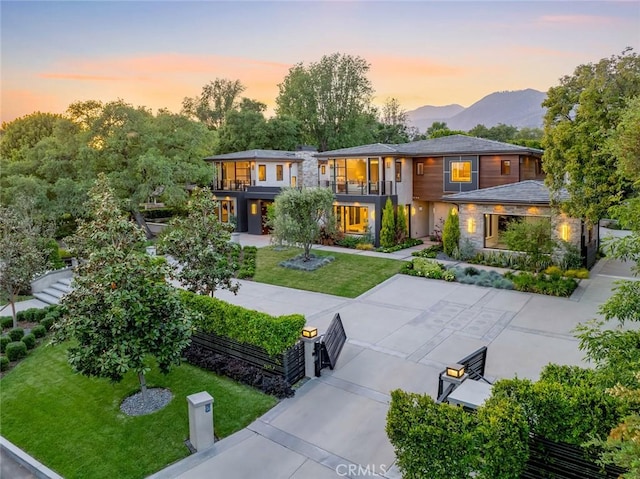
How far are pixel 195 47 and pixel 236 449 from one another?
19424 mm

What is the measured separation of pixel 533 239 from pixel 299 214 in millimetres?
9494

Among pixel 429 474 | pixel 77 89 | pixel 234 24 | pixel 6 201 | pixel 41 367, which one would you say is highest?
pixel 234 24

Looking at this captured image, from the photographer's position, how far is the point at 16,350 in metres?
11.1

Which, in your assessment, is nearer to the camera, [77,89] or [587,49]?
[587,49]

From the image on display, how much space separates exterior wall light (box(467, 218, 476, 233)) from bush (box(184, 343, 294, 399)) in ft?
47.0

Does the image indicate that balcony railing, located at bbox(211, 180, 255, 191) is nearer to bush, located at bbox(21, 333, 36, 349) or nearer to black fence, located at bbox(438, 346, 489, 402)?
bush, located at bbox(21, 333, 36, 349)

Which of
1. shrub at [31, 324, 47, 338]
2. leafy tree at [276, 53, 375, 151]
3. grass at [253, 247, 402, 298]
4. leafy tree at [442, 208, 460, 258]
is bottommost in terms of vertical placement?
shrub at [31, 324, 47, 338]

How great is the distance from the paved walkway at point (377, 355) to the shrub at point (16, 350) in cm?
615

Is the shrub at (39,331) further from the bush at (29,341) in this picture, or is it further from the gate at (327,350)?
the gate at (327,350)

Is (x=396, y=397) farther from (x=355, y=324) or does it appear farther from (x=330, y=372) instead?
(x=355, y=324)

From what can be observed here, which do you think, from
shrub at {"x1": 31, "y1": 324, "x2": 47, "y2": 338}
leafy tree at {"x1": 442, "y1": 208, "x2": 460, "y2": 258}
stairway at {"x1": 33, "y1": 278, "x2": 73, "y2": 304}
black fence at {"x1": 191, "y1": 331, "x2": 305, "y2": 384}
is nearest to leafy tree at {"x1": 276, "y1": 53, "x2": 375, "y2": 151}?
leafy tree at {"x1": 442, "y1": 208, "x2": 460, "y2": 258}

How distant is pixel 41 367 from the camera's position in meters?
10.5

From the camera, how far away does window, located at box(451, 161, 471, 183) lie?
75.3 feet

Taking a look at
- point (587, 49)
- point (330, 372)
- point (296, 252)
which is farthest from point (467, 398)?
point (587, 49)
